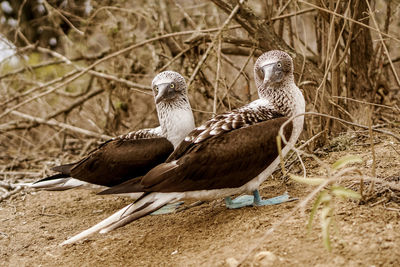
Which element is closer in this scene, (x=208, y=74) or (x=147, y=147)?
(x=147, y=147)

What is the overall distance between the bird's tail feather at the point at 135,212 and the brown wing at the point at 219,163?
69 millimetres

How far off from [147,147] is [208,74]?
2.45 metres

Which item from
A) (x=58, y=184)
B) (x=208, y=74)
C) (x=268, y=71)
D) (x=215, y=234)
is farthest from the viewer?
(x=208, y=74)

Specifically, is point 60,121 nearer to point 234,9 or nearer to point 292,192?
point 234,9

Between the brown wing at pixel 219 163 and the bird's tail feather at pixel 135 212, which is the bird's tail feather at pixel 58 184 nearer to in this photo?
the bird's tail feather at pixel 135 212

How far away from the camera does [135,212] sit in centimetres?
277

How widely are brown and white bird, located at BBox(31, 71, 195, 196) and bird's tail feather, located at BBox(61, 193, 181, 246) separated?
691mm

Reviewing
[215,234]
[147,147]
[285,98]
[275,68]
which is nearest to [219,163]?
[215,234]

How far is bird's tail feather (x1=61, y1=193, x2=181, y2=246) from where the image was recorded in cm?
272

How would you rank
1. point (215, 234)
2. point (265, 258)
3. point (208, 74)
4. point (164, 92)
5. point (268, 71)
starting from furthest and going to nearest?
Result: 1. point (208, 74)
2. point (164, 92)
3. point (268, 71)
4. point (215, 234)
5. point (265, 258)

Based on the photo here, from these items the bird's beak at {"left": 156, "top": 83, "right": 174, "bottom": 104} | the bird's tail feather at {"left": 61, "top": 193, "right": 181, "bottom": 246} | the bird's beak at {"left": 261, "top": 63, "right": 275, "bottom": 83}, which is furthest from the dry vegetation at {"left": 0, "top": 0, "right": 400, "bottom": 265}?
the bird's tail feather at {"left": 61, "top": 193, "right": 181, "bottom": 246}

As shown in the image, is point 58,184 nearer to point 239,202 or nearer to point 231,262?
point 239,202

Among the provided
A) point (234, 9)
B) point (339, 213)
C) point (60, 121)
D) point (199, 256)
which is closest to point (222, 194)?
point (199, 256)

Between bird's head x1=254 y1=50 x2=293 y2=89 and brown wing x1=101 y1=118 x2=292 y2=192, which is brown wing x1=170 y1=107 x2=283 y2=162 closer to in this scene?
brown wing x1=101 y1=118 x2=292 y2=192
